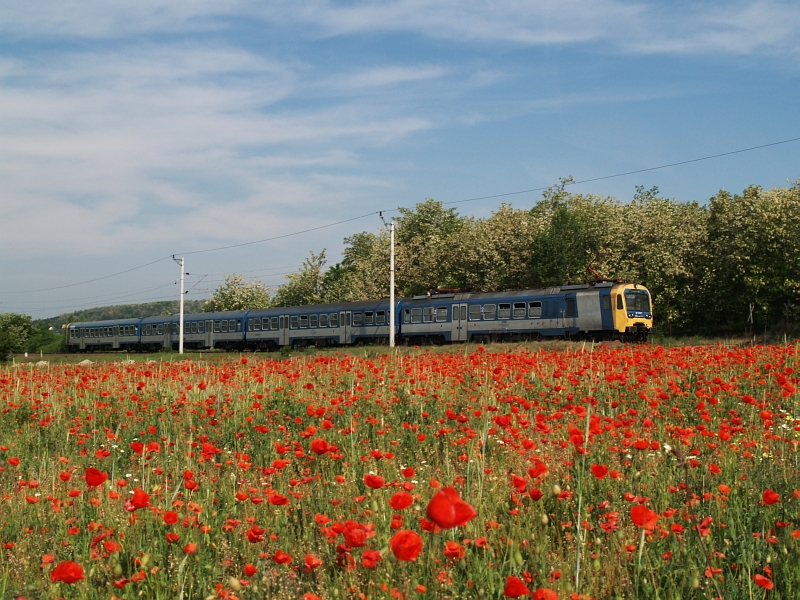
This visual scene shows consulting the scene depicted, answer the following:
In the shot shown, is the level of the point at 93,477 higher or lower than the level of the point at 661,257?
lower

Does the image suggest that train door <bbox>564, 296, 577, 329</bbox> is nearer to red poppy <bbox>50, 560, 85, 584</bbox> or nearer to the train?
the train

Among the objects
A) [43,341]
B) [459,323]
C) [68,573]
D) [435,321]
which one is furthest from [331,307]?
[68,573]

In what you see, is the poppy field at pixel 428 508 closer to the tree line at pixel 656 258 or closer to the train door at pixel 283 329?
the tree line at pixel 656 258

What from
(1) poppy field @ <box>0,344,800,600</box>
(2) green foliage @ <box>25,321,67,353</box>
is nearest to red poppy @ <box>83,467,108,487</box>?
(1) poppy field @ <box>0,344,800,600</box>

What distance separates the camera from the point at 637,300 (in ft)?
105

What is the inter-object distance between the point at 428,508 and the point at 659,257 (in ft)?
144

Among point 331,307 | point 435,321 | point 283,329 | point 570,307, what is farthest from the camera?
point 283,329

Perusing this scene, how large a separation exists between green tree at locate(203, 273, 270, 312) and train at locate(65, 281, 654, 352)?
1237 inches

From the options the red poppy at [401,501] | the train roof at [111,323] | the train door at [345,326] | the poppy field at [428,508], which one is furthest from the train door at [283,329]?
the red poppy at [401,501]

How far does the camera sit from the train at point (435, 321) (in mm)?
31578

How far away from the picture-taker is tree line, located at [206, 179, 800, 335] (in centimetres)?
3794

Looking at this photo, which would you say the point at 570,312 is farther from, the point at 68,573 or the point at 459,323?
the point at 68,573

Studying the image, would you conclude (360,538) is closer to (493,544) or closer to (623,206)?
(493,544)

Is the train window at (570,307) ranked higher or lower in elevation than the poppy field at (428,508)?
higher
